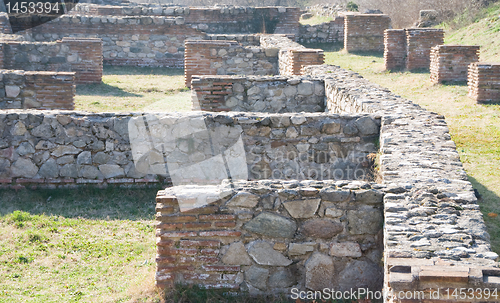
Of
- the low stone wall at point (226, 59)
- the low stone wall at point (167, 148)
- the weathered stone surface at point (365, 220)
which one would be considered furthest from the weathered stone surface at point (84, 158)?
the low stone wall at point (226, 59)

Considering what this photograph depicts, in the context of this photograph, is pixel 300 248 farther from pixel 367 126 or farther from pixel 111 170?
pixel 111 170

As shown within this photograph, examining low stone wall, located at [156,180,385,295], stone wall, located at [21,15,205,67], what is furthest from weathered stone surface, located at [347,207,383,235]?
stone wall, located at [21,15,205,67]

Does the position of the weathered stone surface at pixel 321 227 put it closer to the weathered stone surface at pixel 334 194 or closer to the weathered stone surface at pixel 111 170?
the weathered stone surface at pixel 334 194

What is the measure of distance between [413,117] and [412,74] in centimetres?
824

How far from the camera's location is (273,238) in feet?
11.4

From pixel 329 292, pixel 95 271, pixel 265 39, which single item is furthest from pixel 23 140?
pixel 265 39

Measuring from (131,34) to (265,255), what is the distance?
42.9ft

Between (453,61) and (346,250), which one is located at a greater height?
(453,61)

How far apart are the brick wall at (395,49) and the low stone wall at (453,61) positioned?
8.35 feet

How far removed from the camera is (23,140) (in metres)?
5.54

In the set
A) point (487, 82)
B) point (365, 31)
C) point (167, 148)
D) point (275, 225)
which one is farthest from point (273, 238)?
point (365, 31)

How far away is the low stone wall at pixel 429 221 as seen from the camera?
8.36 ft

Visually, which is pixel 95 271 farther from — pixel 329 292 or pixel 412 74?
pixel 412 74

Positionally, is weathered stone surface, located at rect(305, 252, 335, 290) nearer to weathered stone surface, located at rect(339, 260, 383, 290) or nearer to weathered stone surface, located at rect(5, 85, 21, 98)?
weathered stone surface, located at rect(339, 260, 383, 290)
